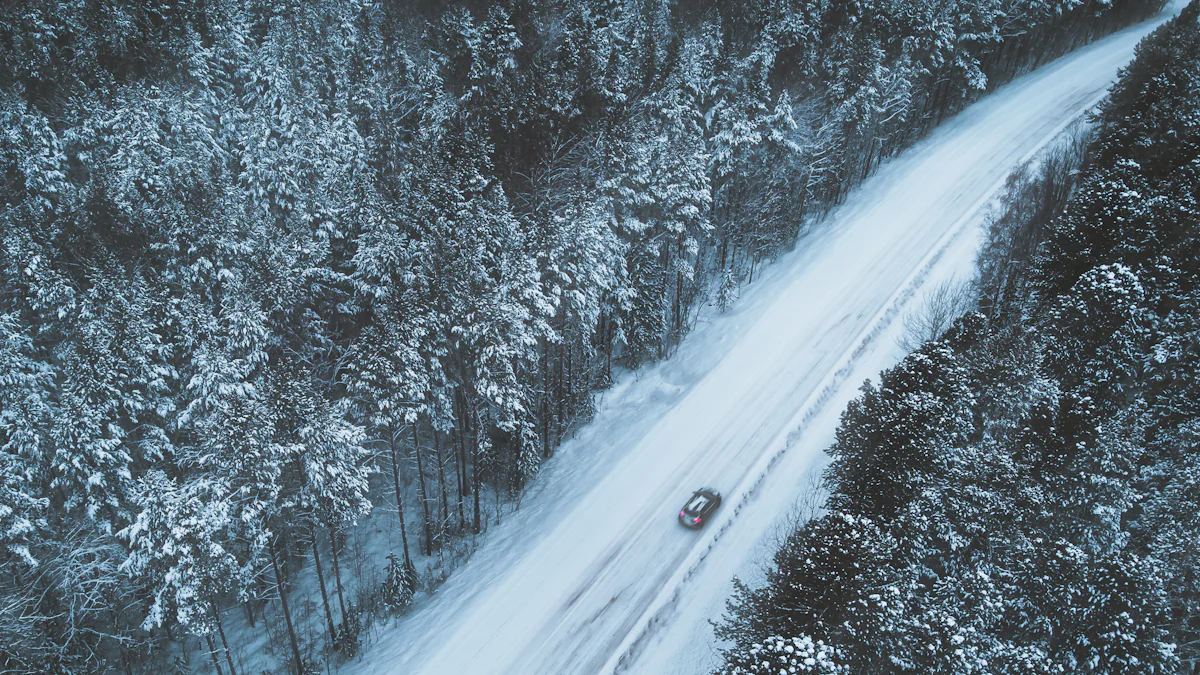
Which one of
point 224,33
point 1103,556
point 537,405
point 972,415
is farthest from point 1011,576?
point 224,33

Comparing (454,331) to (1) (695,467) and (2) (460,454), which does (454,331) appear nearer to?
(2) (460,454)

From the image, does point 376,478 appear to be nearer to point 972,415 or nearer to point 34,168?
point 34,168

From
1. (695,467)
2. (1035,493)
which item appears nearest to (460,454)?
(695,467)

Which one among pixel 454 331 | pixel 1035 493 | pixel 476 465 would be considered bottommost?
pixel 476 465

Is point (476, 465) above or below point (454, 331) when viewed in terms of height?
below

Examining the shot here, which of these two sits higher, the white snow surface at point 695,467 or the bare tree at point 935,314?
the bare tree at point 935,314

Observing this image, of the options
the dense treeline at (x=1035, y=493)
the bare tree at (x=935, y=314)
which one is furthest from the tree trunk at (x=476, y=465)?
the bare tree at (x=935, y=314)

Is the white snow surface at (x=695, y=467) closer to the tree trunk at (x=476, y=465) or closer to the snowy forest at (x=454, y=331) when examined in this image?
the tree trunk at (x=476, y=465)
